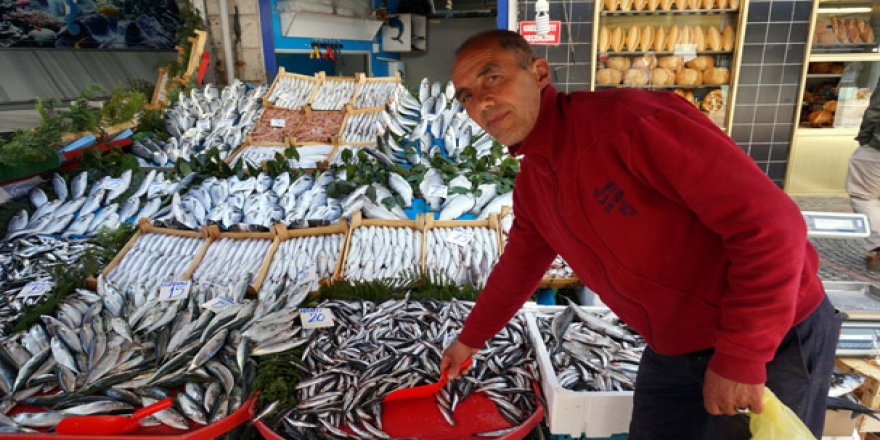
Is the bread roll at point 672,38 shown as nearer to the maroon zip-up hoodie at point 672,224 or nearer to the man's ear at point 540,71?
the maroon zip-up hoodie at point 672,224

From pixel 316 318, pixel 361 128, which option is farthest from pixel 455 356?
pixel 361 128

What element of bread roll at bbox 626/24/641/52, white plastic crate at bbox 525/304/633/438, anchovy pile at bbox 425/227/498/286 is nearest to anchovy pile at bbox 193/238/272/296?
anchovy pile at bbox 425/227/498/286

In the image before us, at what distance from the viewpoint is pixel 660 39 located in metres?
6.33

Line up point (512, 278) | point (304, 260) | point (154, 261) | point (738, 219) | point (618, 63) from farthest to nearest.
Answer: point (618, 63), point (154, 261), point (304, 260), point (512, 278), point (738, 219)

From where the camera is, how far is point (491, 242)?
3191 millimetres

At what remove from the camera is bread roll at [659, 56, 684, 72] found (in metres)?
6.40

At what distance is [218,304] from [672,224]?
219 centimetres

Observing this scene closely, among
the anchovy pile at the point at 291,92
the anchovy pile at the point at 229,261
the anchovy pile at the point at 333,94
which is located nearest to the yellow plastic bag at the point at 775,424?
the anchovy pile at the point at 229,261

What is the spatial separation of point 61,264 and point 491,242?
105 inches

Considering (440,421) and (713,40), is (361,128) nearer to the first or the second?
(440,421)

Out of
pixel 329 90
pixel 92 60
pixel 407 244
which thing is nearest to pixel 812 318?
pixel 407 244

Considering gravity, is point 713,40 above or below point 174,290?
above

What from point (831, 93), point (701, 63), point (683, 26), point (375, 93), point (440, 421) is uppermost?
point (683, 26)

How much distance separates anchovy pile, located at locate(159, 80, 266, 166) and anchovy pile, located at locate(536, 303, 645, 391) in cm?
391
